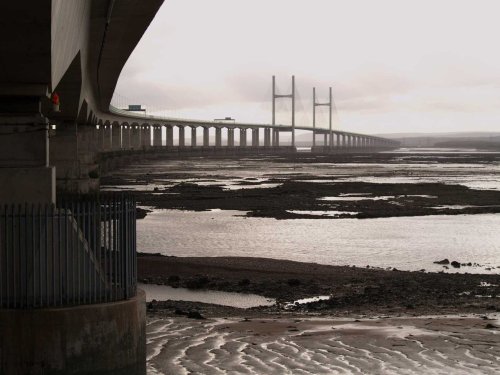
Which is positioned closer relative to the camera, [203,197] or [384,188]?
[203,197]

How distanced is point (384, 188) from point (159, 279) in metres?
38.7

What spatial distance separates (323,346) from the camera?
11.5 meters

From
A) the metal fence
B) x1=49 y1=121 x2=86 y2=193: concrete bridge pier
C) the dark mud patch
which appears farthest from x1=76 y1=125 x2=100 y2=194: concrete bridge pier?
the metal fence

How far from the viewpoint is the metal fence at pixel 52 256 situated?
8812mm

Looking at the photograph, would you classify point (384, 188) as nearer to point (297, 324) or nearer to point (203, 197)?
point (203, 197)

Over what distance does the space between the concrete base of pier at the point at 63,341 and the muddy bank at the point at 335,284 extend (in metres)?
6.63

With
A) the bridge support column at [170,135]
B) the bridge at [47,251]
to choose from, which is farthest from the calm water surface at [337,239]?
the bridge support column at [170,135]

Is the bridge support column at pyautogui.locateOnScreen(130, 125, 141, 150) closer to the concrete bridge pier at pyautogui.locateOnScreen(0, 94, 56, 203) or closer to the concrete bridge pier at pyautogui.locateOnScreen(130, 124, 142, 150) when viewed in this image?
the concrete bridge pier at pyautogui.locateOnScreen(130, 124, 142, 150)

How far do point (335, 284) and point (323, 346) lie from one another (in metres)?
7.74

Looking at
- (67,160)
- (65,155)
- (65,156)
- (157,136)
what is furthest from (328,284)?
(157,136)

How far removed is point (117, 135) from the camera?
12225 cm

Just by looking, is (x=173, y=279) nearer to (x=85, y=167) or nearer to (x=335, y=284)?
(x=335, y=284)

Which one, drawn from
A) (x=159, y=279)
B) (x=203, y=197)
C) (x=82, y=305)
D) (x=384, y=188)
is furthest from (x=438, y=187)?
(x=82, y=305)

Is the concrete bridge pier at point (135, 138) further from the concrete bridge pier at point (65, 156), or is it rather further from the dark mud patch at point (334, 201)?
the concrete bridge pier at point (65, 156)
